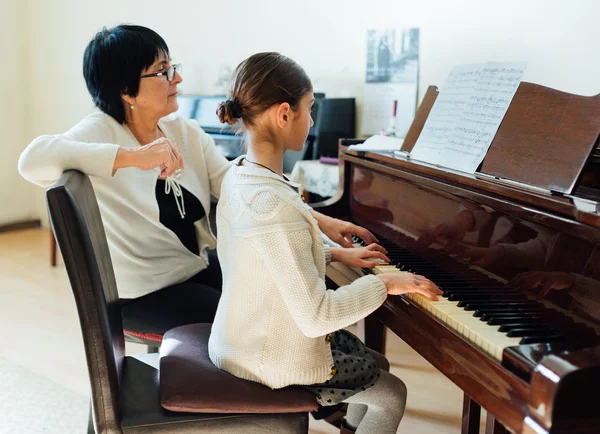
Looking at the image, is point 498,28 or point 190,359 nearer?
point 190,359

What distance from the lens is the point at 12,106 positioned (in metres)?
4.91

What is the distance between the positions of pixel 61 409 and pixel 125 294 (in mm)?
779

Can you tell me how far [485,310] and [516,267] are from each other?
0.40 ft

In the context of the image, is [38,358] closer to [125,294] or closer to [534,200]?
[125,294]

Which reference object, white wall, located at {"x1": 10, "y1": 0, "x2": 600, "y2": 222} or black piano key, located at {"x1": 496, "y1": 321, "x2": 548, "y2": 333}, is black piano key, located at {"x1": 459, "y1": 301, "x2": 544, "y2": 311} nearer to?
black piano key, located at {"x1": 496, "y1": 321, "x2": 548, "y2": 333}

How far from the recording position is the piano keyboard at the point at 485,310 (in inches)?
48.4

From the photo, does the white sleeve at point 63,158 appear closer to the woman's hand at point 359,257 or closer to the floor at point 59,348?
the woman's hand at point 359,257

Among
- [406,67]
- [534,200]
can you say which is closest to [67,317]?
[406,67]

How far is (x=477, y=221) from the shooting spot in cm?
153

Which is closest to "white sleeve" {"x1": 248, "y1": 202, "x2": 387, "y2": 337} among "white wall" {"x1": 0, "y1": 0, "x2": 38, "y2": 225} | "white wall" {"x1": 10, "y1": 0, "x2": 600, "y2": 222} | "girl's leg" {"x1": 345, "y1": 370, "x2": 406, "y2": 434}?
"girl's leg" {"x1": 345, "y1": 370, "x2": 406, "y2": 434}

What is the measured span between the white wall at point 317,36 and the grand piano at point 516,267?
3.46ft

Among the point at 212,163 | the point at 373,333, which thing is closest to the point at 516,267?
the point at 373,333

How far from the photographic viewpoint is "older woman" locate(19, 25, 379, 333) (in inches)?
76.0

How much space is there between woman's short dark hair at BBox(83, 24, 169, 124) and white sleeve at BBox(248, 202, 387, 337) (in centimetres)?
89
